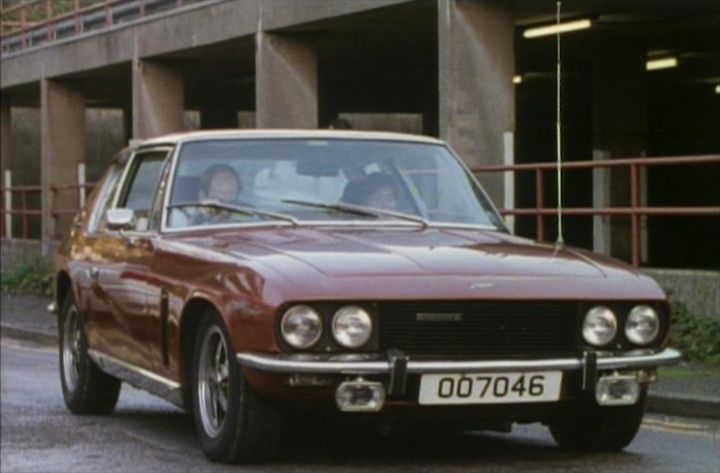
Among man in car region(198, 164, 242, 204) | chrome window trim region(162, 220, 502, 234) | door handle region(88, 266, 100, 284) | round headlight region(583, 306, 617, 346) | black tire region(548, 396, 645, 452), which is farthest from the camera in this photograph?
door handle region(88, 266, 100, 284)

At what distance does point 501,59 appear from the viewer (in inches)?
898

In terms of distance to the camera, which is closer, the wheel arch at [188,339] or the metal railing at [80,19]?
the wheel arch at [188,339]

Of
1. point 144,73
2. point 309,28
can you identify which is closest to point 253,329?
point 309,28

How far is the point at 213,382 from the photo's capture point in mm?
9531

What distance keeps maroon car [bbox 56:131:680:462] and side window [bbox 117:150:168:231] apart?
0.04 m

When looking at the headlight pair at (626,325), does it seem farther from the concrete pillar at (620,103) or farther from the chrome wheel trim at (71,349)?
the concrete pillar at (620,103)

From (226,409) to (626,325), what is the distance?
1760 mm

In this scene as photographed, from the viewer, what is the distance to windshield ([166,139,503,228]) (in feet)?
34.0

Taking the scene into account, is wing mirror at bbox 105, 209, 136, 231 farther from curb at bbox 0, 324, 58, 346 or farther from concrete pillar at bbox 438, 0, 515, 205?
concrete pillar at bbox 438, 0, 515, 205

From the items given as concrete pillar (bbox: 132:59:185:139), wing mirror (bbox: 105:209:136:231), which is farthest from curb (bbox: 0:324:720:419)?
concrete pillar (bbox: 132:59:185:139)

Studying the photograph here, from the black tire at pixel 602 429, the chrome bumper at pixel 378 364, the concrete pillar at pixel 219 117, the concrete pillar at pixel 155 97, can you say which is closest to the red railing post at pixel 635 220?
the black tire at pixel 602 429

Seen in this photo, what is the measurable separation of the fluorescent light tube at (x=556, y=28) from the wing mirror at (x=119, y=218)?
47.5 ft

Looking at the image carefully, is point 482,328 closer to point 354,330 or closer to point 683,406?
point 354,330

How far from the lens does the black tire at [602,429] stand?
9.59m
